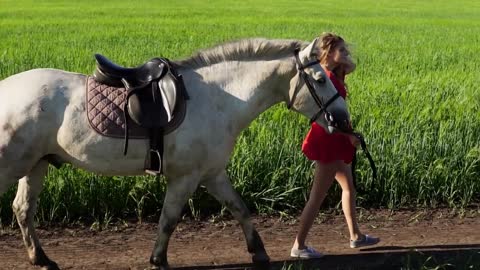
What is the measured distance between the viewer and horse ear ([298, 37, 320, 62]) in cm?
489

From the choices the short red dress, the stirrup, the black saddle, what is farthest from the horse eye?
the stirrup

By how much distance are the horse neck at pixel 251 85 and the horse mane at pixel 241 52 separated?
6 centimetres

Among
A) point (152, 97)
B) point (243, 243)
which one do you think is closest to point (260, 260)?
point (243, 243)

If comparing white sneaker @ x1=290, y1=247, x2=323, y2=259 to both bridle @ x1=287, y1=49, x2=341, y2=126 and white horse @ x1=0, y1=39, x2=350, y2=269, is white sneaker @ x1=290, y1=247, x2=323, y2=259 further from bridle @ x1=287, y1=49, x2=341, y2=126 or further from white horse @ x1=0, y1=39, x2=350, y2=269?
bridle @ x1=287, y1=49, x2=341, y2=126

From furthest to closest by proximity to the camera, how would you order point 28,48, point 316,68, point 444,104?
point 28,48 → point 444,104 → point 316,68

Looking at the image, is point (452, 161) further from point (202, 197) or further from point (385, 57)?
point (385, 57)

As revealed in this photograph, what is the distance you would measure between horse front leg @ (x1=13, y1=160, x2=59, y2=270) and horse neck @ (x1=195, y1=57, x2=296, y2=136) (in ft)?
4.62

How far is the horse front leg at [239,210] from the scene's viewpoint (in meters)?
5.37

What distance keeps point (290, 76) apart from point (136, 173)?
1236 mm

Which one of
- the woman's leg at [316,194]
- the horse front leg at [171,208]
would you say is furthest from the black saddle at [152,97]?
the woman's leg at [316,194]

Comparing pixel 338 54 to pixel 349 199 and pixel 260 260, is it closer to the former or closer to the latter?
pixel 349 199

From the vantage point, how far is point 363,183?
7.21 m

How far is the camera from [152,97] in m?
4.99

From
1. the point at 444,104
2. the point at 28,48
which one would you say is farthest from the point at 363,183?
the point at 28,48
